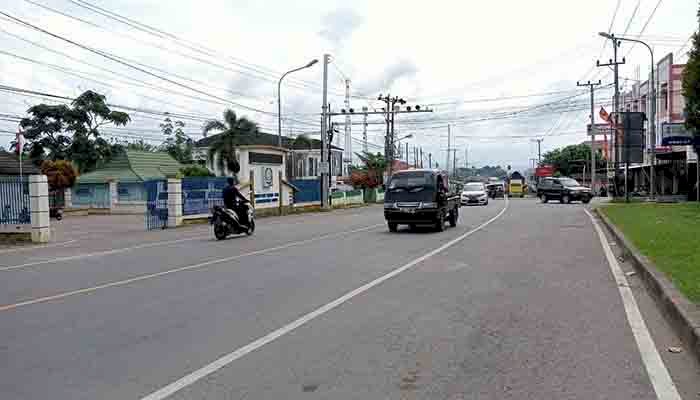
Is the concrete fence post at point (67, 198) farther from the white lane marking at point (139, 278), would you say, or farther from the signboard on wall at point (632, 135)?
the signboard on wall at point (632, 135)

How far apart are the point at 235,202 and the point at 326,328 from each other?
13276 mm

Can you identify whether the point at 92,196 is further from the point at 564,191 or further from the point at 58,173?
the point at 564,191

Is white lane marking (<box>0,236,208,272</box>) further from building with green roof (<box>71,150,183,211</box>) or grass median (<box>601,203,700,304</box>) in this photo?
building with green roof (<box>71,150,183,211</box>)

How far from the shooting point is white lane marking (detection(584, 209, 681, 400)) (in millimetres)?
5067

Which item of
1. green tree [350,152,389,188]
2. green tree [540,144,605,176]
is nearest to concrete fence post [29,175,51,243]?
green tree [350,152,389,188]

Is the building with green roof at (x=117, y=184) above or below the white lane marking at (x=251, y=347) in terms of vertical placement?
above

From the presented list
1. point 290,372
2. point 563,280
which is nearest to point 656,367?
point 290,372

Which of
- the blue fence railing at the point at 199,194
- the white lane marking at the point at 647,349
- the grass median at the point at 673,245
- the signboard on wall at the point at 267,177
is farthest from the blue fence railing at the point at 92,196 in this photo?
the white lane marking at the point at 647,349

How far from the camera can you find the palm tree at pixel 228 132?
166ft

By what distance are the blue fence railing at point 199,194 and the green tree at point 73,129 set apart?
89.7 ft

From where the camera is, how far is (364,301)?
8.71 m

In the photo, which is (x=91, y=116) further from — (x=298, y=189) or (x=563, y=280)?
(x=563, y=280)

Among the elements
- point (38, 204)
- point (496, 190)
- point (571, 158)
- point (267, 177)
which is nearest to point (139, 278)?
point (38, 204)

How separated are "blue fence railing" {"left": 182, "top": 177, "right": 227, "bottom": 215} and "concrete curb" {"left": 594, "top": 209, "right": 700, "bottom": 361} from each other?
19.2 metres
